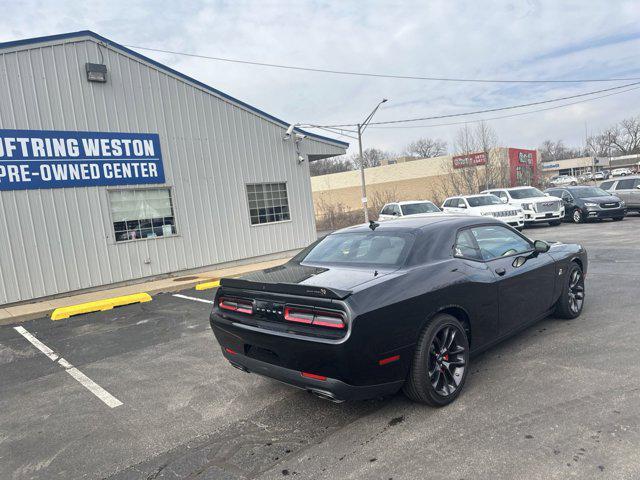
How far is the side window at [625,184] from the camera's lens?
20.3m

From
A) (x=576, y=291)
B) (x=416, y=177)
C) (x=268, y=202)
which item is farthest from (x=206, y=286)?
(x=416, y=177)

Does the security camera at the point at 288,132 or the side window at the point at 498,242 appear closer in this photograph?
the side window at the point at 498,242

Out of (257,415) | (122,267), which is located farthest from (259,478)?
(122,267)

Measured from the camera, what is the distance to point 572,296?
5652 millimetres

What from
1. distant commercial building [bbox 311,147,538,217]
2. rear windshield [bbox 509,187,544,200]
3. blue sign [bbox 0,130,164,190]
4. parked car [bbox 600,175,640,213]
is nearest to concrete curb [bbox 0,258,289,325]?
blue sign [bbox 0,130,164,190]

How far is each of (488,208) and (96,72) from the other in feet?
46.9

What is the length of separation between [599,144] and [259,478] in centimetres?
12094

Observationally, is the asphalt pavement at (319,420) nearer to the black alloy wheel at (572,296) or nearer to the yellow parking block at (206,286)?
the black alloy wheel at (572,296)

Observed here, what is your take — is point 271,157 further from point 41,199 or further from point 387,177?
point 387,177

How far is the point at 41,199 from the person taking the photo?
9.48m

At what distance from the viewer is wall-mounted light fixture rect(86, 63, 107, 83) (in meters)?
10.1

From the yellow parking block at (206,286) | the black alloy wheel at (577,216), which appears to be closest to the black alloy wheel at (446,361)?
the yellow parking block at (206,286)

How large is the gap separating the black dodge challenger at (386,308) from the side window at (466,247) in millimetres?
13

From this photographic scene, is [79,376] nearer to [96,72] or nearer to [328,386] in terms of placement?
[328,386]
